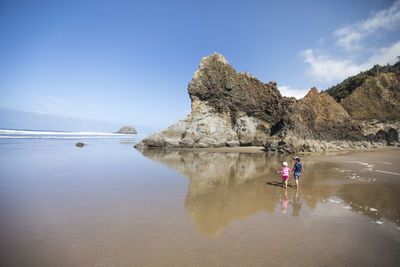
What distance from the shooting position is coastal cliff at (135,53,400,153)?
24984 millimetres

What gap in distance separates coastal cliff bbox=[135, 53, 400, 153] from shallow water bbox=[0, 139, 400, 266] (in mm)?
16896

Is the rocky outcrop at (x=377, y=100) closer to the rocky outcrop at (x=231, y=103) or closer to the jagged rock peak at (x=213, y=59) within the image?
the rocky outcrop at (x=231, y=103)

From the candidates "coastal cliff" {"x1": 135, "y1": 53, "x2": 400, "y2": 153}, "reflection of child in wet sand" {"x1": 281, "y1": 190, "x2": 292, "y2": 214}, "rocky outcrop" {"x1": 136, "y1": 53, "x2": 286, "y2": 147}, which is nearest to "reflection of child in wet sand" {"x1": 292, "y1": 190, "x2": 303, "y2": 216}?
"reflection of child in wet sand" {"x1": 281, "y1": 190, "x2": 292, "y2": 214}

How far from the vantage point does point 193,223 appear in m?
4.40

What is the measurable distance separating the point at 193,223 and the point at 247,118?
24.3 m

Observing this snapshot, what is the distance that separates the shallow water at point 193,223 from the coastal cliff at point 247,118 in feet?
55.4

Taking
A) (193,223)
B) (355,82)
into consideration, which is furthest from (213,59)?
(355,82)

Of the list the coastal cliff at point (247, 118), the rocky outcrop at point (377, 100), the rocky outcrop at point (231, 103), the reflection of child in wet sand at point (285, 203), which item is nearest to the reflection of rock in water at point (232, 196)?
the reflection of child in wet sand at point (285, 203)

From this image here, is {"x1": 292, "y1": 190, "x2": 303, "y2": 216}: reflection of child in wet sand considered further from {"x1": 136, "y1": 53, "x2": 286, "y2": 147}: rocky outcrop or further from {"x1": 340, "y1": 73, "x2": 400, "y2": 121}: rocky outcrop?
{"x1": 340, "y1": 73, "x2": 400, "y2": 121}: rocky outcrop

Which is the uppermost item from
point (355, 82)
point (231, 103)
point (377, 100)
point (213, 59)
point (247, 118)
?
point (355, 82)

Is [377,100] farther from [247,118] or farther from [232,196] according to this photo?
[232,196]

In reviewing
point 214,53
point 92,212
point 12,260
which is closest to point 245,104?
point 214,53

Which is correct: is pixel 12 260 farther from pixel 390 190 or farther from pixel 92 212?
pixel 390 190

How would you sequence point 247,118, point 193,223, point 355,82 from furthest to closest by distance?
point 355,82 → point 247,118 → point 193,223
